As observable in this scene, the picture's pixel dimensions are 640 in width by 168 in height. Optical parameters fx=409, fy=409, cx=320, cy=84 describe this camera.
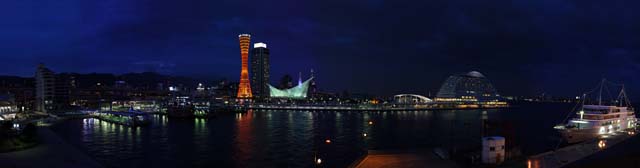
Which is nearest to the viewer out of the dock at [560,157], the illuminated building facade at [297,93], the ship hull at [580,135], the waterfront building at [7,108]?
the dock at [560,157]

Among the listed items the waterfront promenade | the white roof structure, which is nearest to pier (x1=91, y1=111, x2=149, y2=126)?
the waterfront promenade

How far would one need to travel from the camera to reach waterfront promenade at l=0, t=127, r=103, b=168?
14198 millimetres

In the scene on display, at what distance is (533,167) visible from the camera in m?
11.5

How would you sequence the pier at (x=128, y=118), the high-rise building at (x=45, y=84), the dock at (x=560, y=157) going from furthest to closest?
the high-rise building at (x=45, y=84), the pier at (x=128, y=118), the dock at (x=560, y=157)

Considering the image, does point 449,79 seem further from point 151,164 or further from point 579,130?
point 151,164

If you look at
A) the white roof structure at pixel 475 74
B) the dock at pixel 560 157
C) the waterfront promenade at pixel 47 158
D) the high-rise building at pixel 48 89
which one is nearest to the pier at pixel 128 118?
the waterfront promenade at pixel 47 158

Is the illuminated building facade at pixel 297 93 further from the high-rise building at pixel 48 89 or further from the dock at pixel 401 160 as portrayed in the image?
the dock at pixel 401 160

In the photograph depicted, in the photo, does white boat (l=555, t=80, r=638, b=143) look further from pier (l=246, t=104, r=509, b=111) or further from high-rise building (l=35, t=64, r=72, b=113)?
high-rise building (l=35, t=64, r=72, b=113)

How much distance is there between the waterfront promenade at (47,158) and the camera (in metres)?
14.2

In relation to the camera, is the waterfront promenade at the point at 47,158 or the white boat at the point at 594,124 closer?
the waterfront promenade at the point at 47,158

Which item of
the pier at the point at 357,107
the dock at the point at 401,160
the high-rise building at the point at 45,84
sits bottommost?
the pier at the point at 357,107

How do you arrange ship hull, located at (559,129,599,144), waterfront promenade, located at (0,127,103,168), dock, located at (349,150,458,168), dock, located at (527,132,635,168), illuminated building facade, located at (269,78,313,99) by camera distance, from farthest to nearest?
illuminated building facade, located at (269,78,313,99) → ship hull, located at (559,129,599,144) → waterfront promenade, located at (0,127,103,168) → dock, located at (527,132,635,168) → dock, located at (349,150,458,168)

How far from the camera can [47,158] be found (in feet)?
51.5

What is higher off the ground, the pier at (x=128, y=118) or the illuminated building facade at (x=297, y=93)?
the illuminated building facade at (x=297, y=93)
